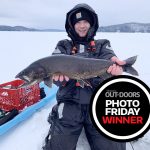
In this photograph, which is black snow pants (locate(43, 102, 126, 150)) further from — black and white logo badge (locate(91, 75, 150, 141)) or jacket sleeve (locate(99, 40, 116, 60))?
black and white logo badge (locate(91, 75, 150, 141))

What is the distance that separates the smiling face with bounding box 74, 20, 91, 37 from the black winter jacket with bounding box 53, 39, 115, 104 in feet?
0.59

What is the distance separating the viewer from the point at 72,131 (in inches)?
145

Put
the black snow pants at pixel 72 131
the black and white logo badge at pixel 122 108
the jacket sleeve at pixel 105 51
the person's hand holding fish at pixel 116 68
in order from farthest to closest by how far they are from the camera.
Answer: the jacket sleeve at pixel 105 51 < the black snow pants at pixel 72 131 < the person's hand holding fish at pixel 116 68 < the black and white logo badge at pixel 122 108

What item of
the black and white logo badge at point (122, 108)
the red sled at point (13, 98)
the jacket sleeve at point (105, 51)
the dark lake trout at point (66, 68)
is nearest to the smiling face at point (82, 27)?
the jacket sleeve at point (105, 51)

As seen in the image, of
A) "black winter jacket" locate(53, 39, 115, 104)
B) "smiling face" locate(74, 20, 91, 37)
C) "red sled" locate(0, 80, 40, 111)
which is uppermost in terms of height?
"smiling face" locate(74, 20, 91, 37)

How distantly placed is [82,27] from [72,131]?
4.95ft

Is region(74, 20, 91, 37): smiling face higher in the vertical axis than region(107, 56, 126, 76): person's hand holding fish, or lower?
higher

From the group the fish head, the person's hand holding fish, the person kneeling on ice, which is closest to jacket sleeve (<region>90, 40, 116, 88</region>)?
the person kneeling on ice

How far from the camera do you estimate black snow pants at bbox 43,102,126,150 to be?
3.58 meters

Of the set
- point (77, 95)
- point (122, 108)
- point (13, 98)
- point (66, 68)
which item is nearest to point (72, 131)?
point (77, 95)

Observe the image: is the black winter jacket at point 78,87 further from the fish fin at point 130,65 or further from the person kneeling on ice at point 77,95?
the fish fin at point 130,65

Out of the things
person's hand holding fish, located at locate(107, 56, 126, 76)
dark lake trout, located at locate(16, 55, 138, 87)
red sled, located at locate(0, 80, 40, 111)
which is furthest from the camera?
red sled, located at locate(0, 80, 40, 111)

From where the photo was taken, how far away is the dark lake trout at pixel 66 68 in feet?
10.2

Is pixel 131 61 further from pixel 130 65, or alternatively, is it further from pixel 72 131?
pixel 72 131
